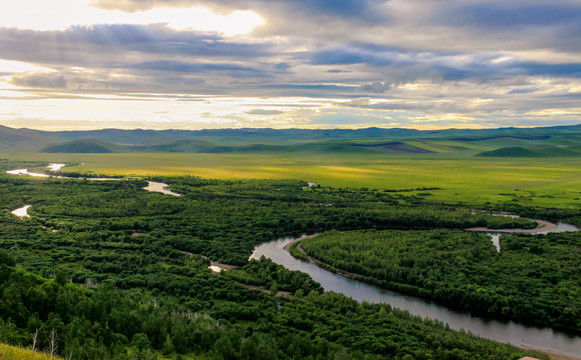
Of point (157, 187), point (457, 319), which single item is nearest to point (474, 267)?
point (457, 319)

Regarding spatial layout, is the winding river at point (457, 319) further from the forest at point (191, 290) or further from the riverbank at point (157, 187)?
the riverbank at point (157, 187)

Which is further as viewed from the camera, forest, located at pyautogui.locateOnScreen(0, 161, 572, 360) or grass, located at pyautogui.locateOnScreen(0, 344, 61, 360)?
forest, located at pyautogui.locateOnScreen(0, 161, 572, 360)

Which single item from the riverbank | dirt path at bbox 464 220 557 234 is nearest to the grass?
dirt path at bbox 464 220 557 234

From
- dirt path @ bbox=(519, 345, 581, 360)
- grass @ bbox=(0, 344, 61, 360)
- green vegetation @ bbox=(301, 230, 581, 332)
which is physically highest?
grass @ bbox=(0, 344, 61, 360)

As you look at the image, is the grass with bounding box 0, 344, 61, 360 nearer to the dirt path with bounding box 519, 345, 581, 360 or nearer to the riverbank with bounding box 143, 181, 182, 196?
the dirt path with bounding box 519, 345, 581, 360

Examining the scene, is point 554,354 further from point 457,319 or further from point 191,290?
point 191,290

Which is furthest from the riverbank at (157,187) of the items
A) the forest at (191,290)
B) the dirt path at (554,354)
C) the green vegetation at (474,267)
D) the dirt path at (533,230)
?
the dirt path at (554,354)
